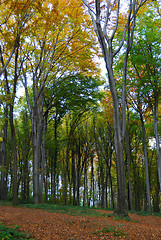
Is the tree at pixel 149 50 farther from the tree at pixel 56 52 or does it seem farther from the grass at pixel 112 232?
the grass at pixel 112 232

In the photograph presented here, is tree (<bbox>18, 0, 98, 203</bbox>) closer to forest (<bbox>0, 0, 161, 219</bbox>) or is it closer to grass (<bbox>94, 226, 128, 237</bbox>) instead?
forest (<bbox>0, 0, 161, 219</bbox>)

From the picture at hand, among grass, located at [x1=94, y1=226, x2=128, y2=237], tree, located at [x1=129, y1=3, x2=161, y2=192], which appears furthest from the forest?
grass, located at [x1=94, y1=226, x2=128, y2=237]

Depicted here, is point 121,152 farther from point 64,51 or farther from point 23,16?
point 64,51

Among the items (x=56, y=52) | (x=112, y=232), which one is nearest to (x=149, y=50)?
(x=56, y=52)

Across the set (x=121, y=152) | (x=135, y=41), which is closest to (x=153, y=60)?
(x=135, y=41)

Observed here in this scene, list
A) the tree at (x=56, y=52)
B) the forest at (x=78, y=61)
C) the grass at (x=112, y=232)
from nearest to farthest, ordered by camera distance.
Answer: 1. the grass at (x=112, y=232)
2. the forest at (x=78, y=61)
3. the tree at (x=56, y=52)

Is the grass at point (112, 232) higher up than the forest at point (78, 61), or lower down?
lower down

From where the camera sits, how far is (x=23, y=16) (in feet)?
24.8

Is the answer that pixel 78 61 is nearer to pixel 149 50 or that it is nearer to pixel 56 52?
pixel 56 52

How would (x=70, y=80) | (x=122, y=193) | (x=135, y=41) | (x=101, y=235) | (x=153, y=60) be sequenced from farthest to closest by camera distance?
(x=70, y=80) < (x=135, y=41) < (x=153, y=60) < (x=122, y=193) < (x=101, y=235)

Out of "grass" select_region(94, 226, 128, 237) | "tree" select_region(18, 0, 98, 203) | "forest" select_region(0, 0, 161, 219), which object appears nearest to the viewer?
"grass" select_region(94, 226, 128, 237)

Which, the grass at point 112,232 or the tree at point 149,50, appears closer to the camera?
the grass at point 112,232

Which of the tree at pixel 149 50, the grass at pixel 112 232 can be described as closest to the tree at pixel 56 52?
the tree at pixel 149 50

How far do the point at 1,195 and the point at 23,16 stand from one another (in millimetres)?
11840
